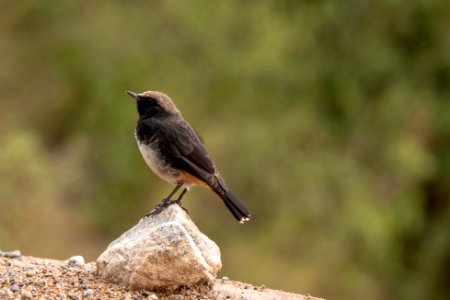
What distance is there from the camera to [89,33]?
17.4 meters

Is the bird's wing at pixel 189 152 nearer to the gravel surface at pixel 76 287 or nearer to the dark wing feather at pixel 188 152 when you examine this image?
the dark wing feather at pixel 188 152

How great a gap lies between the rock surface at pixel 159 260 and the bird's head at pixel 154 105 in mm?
1385

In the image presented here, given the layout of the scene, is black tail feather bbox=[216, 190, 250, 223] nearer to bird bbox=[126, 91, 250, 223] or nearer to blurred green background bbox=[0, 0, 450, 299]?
bird bbox=[126, 91, 250, 223]

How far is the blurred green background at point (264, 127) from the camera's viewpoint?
1583cm

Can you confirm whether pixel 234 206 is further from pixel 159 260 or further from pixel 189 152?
pixel 159 260

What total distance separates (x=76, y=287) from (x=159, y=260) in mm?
614

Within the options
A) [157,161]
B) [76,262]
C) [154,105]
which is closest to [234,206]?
[157,161]

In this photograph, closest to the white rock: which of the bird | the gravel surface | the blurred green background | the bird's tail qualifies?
the gravel surface

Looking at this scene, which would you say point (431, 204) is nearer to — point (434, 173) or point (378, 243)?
point (434, 173)

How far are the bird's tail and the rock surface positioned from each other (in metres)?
0.55

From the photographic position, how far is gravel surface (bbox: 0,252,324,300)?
6.25 metres

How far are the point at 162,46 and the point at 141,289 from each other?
11604mm

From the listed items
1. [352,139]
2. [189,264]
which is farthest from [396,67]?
[189,264]

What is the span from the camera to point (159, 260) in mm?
6359
